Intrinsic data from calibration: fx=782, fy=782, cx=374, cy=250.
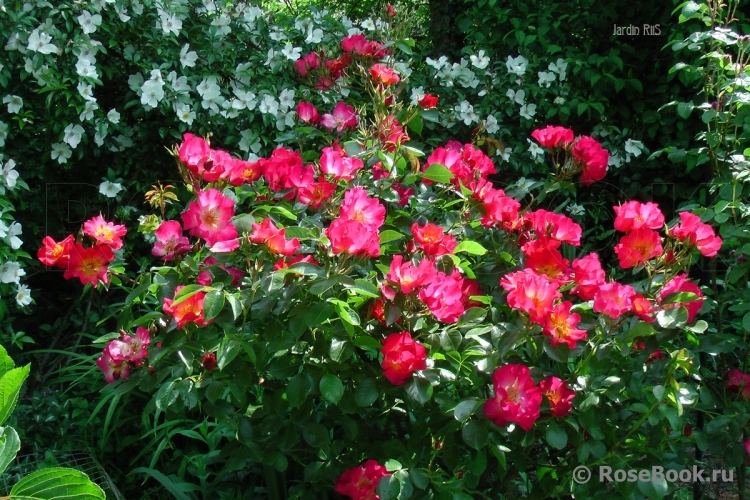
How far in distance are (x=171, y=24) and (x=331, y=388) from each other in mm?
1998

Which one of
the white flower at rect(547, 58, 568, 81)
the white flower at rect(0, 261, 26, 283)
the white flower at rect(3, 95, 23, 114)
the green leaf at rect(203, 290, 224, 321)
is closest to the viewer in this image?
the green leaf at rect(203, 290, 224, 321)

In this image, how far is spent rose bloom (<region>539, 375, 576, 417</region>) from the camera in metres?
1.43

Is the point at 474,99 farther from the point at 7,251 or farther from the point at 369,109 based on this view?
the point at 7,251

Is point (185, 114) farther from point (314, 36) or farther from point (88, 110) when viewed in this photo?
point (314, 36)

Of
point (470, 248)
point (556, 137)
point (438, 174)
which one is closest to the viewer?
point (470, 248)

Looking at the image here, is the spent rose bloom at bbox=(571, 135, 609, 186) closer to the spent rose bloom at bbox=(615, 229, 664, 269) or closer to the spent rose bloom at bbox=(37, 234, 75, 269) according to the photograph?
the spent rose bloom at bbox=(615, 229, 664, 269)

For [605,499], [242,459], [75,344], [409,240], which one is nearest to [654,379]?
[605,499]

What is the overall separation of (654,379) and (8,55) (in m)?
2.31

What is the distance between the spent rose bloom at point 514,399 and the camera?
136 centimetres

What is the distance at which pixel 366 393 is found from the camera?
1460mm

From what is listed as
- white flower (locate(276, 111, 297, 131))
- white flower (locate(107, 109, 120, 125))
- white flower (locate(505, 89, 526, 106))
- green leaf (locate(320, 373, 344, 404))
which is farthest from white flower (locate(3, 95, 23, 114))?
white flower (locate(505, 89, 526, 106))

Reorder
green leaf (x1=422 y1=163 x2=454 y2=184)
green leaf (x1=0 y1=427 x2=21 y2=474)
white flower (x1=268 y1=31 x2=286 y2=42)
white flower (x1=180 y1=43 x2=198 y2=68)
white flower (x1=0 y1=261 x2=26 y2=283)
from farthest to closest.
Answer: white flower (x1=268 y1=31 x2=286 y2=42), white flower (x1=180 y1=43 x2=198 y2=68), white flower (x1=0 y1=261 x2=26 y2=283), green leaf (x1=422 y1=163 x2=454 y2=184), green leaf (x1=0 y1=427 x2=21 y2=474)

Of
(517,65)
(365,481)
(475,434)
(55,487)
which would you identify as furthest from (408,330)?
(517,65)

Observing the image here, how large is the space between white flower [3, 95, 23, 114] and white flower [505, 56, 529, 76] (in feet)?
6.77
